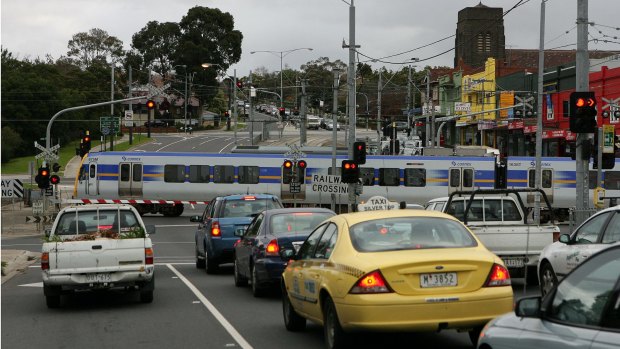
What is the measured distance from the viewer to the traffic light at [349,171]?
115 ft

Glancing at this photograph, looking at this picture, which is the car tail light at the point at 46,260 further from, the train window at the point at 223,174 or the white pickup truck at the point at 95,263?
the train window at the point at 223,174

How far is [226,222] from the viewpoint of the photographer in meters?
21.2

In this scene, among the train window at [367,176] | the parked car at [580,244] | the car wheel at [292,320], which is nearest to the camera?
the car wheel at [292,320]

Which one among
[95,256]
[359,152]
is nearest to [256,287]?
→ [95,256]

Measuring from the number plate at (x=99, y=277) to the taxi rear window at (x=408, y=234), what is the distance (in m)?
6.06

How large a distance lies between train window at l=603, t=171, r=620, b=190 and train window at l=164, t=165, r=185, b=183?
2260 cm

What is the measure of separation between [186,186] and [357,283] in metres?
43.1

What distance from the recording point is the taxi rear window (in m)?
10.2

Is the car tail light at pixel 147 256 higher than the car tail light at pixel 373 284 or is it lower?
lower

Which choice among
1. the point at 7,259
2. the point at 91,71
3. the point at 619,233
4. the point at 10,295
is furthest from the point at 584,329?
the point at 91,71

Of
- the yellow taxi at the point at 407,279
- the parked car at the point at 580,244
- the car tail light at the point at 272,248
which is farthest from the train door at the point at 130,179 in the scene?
the yellow taxi at the point at 407,279

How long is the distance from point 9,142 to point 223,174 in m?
48.2

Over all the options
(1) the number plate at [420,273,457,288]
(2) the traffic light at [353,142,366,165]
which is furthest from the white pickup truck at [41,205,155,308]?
(2) the traffic light at [353,142,366,165]

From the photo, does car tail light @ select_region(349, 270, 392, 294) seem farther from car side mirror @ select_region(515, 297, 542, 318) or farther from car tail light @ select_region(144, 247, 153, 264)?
car tail light @ select_region(144, 247, 153, 264)
